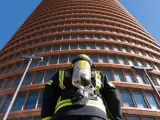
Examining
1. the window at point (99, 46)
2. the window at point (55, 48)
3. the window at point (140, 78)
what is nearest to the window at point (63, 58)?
the window at point (55, 48)

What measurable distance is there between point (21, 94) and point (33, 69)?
10.8 feet

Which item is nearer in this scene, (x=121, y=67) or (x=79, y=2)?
(x=121, y=67)

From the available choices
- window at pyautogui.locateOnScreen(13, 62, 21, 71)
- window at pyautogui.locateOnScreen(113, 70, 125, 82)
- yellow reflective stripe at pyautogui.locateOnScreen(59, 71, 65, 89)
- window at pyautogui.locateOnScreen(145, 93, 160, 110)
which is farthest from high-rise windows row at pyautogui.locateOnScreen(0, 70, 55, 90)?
yellow reflective stripe at pyautogui.locateOnScreen(59, 71, 65, 89)

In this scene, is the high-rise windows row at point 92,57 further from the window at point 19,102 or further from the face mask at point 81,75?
the face mask at point 81,75

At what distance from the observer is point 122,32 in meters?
31.7

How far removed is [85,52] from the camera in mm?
24594

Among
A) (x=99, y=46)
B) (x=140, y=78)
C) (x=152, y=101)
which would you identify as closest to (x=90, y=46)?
(x=99, y=46)

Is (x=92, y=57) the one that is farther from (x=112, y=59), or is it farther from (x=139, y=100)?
(x=139, y=100)

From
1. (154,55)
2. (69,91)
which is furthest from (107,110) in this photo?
(154,55)

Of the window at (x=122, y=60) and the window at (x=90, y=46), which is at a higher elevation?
the window at (x=90, y=46)

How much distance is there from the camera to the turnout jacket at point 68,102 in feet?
10.1

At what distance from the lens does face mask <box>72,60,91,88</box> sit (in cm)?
344

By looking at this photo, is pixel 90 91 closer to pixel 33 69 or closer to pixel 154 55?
pixel 33 69

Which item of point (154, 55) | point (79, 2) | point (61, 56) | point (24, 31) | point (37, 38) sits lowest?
point (61, 56)
